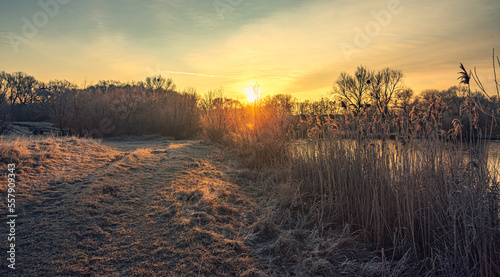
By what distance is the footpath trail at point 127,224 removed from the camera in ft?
8.14

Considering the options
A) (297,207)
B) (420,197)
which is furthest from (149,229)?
(420,197)

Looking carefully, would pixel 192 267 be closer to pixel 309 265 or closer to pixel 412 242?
pixel 309 265

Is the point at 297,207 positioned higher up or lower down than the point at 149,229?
lower down

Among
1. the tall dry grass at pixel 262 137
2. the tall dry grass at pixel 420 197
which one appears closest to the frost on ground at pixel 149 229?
the tall dry grass at pixel 420 197

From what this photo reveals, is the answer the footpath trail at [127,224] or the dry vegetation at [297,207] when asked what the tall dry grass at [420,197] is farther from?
the footpath trail at [127,224]

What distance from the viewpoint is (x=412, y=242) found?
318 cm

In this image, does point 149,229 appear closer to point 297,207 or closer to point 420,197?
point 297,207

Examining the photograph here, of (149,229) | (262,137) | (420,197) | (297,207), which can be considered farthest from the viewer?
(262,137)

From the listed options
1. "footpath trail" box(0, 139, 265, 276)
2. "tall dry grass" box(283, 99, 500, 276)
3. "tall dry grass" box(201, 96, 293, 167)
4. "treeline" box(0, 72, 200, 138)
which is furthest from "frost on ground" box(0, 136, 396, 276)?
"treeline" box(0, 72, 200, 138)

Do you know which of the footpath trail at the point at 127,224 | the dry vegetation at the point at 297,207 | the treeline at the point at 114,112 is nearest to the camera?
the footpath trail at the point at 127,224

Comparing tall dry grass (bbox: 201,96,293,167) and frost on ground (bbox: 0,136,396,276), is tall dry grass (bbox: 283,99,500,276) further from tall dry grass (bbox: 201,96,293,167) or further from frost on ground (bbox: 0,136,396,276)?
tall dry grass (bbox: 201,96,293,167)

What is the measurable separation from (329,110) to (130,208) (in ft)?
12.9

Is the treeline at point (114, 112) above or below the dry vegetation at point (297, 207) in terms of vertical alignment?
above

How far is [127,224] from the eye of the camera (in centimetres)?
322
